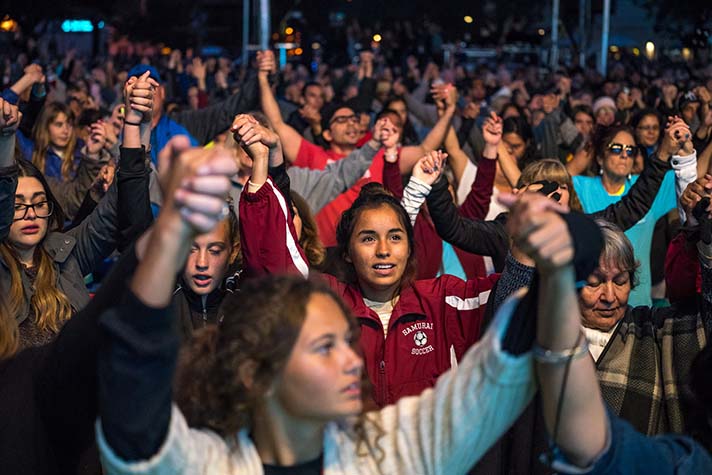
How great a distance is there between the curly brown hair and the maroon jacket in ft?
11.8

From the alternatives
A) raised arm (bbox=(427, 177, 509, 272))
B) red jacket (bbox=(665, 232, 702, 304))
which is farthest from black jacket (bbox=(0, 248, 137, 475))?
raised arm (bbox=(427, 177, 509, 272))

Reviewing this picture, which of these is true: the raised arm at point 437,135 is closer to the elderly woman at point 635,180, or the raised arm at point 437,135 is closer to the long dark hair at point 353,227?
the elderly woman at point 635,180

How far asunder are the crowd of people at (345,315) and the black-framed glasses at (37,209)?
1 centimetres

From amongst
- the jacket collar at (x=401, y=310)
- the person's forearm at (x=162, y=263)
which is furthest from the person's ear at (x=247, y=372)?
the jacket collar at (x=401, y=310)

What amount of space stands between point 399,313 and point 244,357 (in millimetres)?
2066

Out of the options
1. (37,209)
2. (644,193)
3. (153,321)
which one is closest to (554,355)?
(153,321)

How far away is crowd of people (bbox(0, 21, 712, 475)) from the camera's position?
96.0 inches

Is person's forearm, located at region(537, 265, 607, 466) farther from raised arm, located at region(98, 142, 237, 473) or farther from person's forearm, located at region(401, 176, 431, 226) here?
person's forearm, located at region(401, 176, 431, 226)

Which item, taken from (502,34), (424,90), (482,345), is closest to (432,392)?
(482,345)

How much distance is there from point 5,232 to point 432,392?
182cm

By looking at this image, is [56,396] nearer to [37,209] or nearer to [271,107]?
[37,209]

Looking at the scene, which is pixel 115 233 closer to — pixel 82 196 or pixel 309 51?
pixel 82 196

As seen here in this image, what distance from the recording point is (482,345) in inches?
105

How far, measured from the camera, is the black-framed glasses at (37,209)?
5.00m
